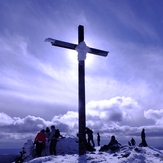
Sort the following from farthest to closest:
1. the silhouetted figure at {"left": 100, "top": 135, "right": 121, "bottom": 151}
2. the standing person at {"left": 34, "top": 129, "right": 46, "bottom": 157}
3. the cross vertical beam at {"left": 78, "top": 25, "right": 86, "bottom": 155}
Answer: the silhouetted figure at {"left": 100, "top": 135, "right": 121, "bottom": 151} → the standing person at {"left": 34, "top": 129, "right": 46, "bottom": 157} → the cross vertical beam at {"left": 78, "top": 25, "right": 86, "bottom": 155}

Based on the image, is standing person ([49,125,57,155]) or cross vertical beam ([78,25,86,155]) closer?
cross vertical beam ([78,25,86,155])

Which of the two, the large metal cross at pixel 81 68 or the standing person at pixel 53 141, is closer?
the large metal cross at pixel 81 68

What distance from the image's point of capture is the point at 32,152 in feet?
51.8

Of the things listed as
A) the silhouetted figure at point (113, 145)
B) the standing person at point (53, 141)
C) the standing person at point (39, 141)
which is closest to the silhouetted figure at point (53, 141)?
the standing person at point (53, 141)

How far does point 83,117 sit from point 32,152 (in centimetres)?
645

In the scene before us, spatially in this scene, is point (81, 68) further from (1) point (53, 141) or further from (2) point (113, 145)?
(2) point (113, 145)

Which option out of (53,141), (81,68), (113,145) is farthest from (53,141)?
(81,68)

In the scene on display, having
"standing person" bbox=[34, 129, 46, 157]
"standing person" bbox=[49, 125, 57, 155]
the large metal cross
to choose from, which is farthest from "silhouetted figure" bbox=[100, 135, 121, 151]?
"standing person" bbox=[34, 129, 46, 157]

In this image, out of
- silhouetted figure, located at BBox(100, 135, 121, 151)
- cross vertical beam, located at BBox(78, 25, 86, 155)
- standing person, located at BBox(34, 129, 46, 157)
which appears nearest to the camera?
cross vertical beam, located at BBox(78, 25, 86, 155)

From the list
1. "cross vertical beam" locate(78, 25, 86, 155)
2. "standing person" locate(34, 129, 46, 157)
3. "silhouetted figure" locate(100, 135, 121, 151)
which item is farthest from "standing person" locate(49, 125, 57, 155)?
"cross vertical beam" locate(78, 25, 86, 155)

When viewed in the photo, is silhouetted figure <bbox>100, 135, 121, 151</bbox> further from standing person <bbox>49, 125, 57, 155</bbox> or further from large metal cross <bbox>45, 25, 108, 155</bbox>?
large metal cross <bbox>45, 25, 108, 155</bbox>

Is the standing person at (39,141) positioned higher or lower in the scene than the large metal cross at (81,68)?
lower

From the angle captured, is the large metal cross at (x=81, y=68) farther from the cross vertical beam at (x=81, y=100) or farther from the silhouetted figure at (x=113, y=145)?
the silhouetted figure at (x=113, y=145)

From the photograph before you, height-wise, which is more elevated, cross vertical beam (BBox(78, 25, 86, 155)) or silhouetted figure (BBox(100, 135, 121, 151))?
cross vertical beam (BBox(78, 25, 86, 155))
